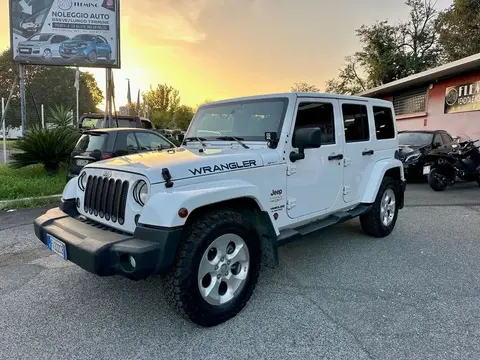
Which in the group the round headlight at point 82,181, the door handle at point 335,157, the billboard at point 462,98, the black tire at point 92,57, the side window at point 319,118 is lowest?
the round headlight at point 82,181

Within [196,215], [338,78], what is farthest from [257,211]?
[338,78]

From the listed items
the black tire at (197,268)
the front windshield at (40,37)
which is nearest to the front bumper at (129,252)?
the black tire at (197,268)

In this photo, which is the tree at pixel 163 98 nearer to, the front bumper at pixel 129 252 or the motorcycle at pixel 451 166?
the motorcycle at pixel 451 166

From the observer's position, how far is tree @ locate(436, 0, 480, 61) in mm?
18031

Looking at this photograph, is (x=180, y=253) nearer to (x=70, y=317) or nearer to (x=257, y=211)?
(x=257, y=211)

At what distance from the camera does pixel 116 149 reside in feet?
23.8

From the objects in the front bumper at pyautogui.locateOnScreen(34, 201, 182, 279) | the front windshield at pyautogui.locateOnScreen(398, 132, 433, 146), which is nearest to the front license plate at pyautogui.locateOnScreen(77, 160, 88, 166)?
the front bumper at pyautogui.locateOnScreen(34, 201, 182, 279)

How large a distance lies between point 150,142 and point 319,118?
512 centimetres

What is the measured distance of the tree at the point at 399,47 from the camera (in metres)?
27.2

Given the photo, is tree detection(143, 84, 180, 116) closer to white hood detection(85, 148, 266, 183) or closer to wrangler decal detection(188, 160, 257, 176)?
white hood detection(85, 148, 266, 183)

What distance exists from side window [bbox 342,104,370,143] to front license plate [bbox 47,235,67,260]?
10.5ft

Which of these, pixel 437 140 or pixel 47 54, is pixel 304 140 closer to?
pixel 437 140

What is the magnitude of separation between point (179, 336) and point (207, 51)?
1163 cm

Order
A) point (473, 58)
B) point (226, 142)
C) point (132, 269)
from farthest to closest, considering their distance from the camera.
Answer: point (473, 58) < point (226, 142) < point (132, 269)
